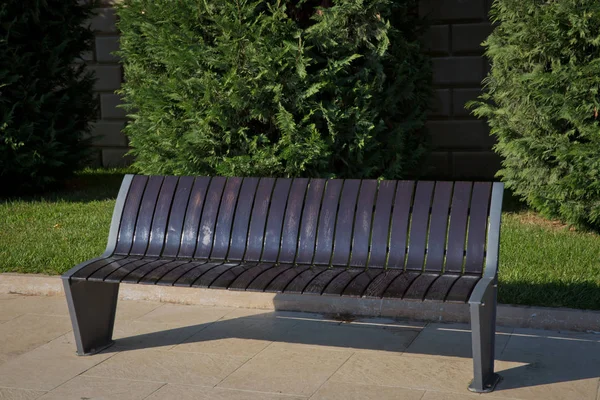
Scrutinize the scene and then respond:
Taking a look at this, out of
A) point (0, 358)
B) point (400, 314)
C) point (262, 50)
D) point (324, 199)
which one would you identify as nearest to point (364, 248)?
point (324, 199)

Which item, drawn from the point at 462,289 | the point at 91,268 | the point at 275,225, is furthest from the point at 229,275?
the point at 462,289

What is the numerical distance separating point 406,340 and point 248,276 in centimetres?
107

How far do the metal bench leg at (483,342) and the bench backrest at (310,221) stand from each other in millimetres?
285

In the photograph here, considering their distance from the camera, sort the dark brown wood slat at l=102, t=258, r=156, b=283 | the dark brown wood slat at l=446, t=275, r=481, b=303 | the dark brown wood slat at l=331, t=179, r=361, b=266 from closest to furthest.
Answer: the dark brown wood slat at l=446, t=275, r=481, b=303
the dark brown wood slat at l=102, t=258, r=156, b=283
the dark brown wood slat at l=331, t=179, r=361, b=266

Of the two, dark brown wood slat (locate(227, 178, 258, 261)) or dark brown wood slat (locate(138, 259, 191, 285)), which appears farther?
dark brown wood slat (locate(227, 178, 258, 261))

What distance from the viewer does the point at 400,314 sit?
18.1ft

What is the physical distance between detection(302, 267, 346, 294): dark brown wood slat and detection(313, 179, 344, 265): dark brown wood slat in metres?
0.12

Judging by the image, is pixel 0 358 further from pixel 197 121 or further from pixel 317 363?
pixel 197 121

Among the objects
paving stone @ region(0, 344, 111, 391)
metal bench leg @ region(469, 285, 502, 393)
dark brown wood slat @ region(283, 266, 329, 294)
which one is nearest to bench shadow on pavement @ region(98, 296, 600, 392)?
metal bench leg @ region(469, 285, 502, 393)

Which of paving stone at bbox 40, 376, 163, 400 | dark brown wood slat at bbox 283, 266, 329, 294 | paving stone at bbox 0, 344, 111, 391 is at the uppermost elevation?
dark brown wood slat at bbox 283, 266, 329, 294

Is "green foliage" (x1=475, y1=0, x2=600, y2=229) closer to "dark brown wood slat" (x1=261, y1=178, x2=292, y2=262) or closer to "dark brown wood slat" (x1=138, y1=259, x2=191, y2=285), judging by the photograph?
"dark brown wood slat" (x1=261, y1=178, x2=292, y2=262)

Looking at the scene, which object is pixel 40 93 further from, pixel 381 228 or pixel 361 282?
pixel 361 282

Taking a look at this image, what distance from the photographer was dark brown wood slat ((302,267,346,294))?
173 inches

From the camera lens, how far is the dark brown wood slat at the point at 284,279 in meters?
4.43
